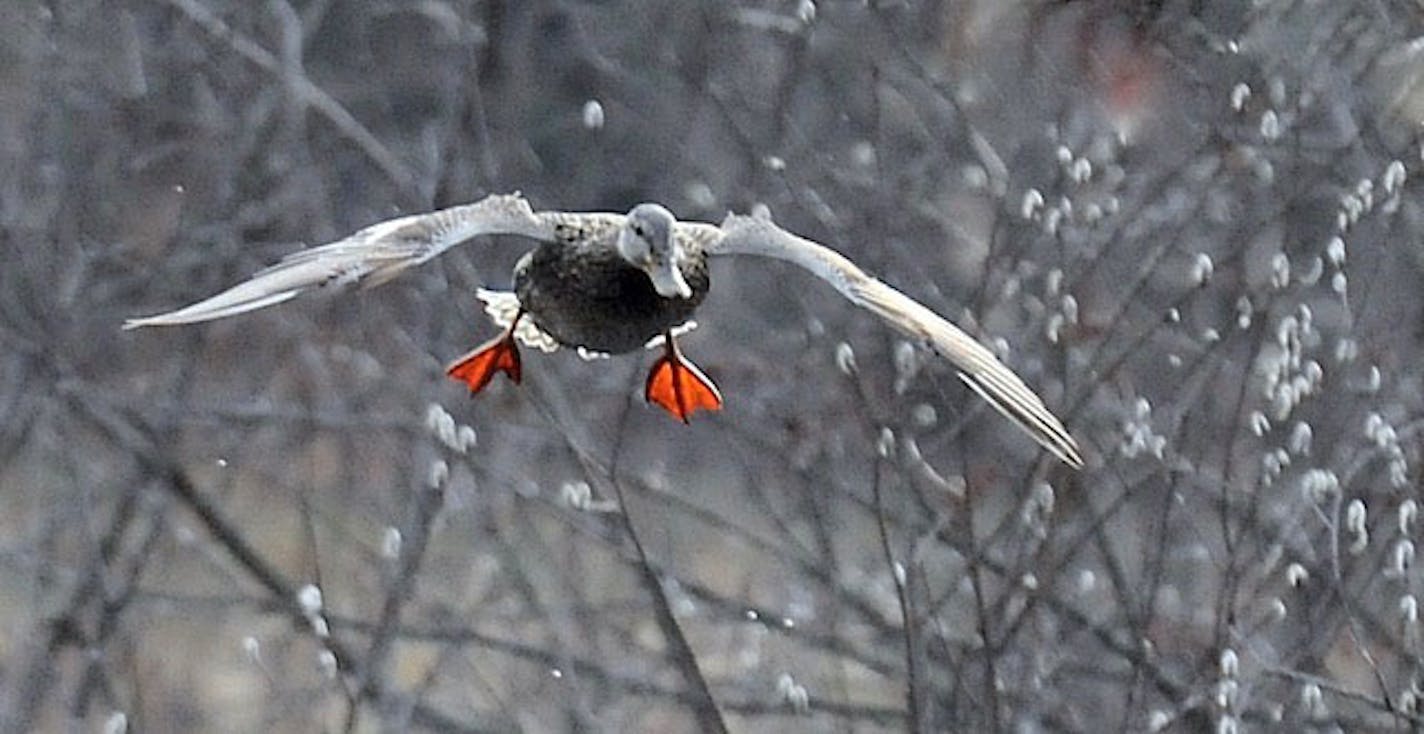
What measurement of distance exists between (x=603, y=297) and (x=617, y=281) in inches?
1.5

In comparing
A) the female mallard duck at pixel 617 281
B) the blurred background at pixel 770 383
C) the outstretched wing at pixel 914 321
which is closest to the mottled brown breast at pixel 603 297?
the female mallard duck at pixel 617 281

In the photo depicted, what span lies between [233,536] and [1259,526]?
2265 millimetres

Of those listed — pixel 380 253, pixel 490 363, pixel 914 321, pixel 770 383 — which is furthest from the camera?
pixel 770 383

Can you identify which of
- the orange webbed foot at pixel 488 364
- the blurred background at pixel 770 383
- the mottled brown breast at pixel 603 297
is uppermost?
the mottled brown breast at pixel 603 297

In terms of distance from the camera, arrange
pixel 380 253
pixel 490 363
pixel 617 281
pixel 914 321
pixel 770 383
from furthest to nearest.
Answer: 1. pixel 770 383
2. pixel 490 363
3. pixel 617 281
4. pixel 914 321
5. pixel 380 253

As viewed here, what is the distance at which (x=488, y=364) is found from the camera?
476 centimetres

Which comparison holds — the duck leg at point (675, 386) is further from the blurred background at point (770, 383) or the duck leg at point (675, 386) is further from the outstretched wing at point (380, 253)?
the outstretched wing at point (380, 253)

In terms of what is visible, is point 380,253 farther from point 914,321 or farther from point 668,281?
point 914,321

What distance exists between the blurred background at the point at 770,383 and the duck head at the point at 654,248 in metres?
0.69

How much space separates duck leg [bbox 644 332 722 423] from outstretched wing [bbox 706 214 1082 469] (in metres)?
0.24

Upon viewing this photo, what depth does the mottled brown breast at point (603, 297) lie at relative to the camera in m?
4.53

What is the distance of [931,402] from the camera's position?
243 inches

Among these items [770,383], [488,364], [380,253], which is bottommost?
[770,383]

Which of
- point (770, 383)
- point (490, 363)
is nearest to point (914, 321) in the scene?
point (490, 363)
